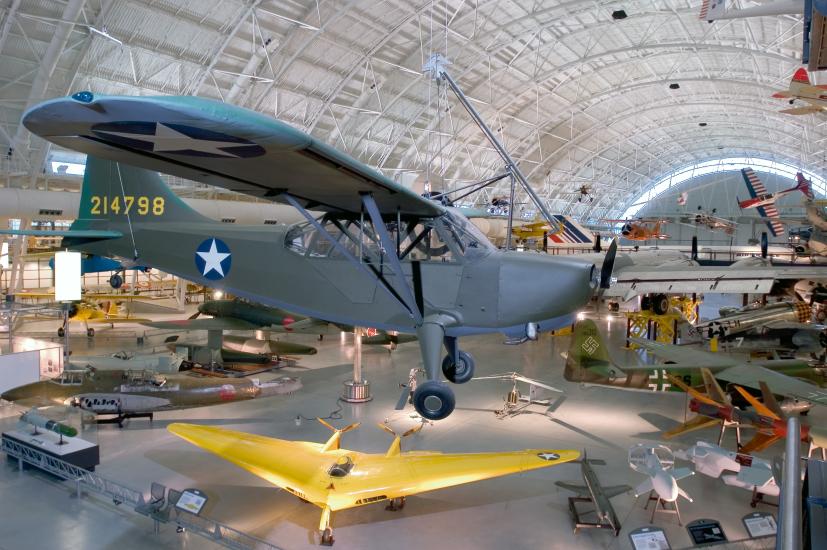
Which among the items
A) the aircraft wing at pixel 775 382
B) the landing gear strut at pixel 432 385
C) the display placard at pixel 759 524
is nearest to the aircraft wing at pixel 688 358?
the aircraft wing at pixel 775 382

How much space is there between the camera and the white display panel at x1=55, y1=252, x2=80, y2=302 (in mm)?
7570

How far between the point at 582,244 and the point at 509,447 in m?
18.8

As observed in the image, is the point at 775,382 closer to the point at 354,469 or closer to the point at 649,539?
the point at 649,539

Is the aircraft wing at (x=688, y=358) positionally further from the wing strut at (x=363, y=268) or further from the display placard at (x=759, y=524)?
the wing strut at (x=363, y=268)

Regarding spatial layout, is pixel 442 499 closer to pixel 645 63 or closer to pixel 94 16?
pixel 94 16

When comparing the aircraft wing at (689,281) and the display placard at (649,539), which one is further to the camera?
the aircraft wing at (689,281)

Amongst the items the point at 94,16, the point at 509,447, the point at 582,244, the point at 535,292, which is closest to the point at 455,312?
the point at 535,292

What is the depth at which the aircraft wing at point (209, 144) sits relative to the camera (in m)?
2.95

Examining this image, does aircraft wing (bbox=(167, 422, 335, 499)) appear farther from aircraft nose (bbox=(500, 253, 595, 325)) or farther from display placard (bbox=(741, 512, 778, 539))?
display placard (bbox=(741, 512, 778, 539))

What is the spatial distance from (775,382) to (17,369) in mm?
11979

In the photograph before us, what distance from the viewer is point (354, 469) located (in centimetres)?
642

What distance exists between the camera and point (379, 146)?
89.9ft

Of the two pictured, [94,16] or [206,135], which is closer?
[206,135]

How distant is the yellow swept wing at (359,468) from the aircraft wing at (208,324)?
677 centimetres
